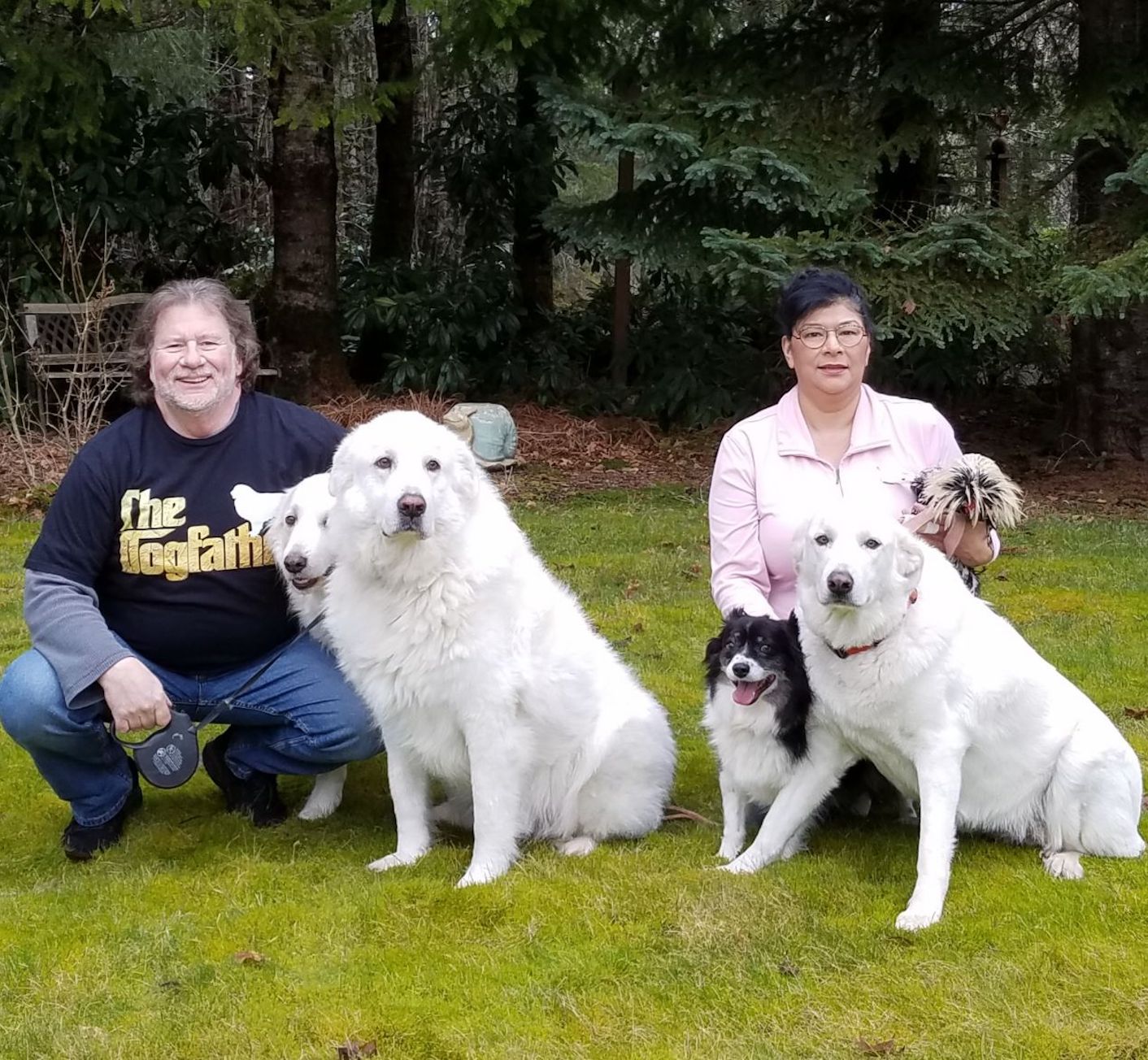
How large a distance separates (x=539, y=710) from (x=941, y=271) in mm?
6694

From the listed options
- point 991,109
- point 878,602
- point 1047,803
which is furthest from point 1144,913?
point 991,109

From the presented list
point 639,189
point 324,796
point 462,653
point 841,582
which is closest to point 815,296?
point 841,582

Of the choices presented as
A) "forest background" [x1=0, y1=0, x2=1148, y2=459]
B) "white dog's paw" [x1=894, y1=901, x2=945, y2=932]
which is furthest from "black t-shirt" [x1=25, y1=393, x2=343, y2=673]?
"forest background" [x1=0, y1=0, x2=1148, y2=459]

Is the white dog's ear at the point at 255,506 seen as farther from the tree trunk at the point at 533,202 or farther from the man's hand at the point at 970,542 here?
the tree trunk at the point at 533,202

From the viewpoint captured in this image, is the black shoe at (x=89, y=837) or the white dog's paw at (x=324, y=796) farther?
the white dog's paw at (x=324, y=796)

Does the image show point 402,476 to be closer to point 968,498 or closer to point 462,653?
point 462,653

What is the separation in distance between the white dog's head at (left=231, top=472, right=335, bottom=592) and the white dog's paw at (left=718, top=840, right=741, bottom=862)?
54.9 inches

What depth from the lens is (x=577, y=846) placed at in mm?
3744

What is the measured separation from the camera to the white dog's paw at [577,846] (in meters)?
3.71

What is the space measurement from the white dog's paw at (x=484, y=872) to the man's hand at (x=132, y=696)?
0.94 meters

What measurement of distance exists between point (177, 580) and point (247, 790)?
0.83m

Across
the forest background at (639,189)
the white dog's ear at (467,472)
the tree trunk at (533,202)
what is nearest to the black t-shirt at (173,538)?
the white dog's ear at (467,472)

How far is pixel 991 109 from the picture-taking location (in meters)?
10.2

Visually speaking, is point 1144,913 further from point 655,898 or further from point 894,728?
point 655,898
